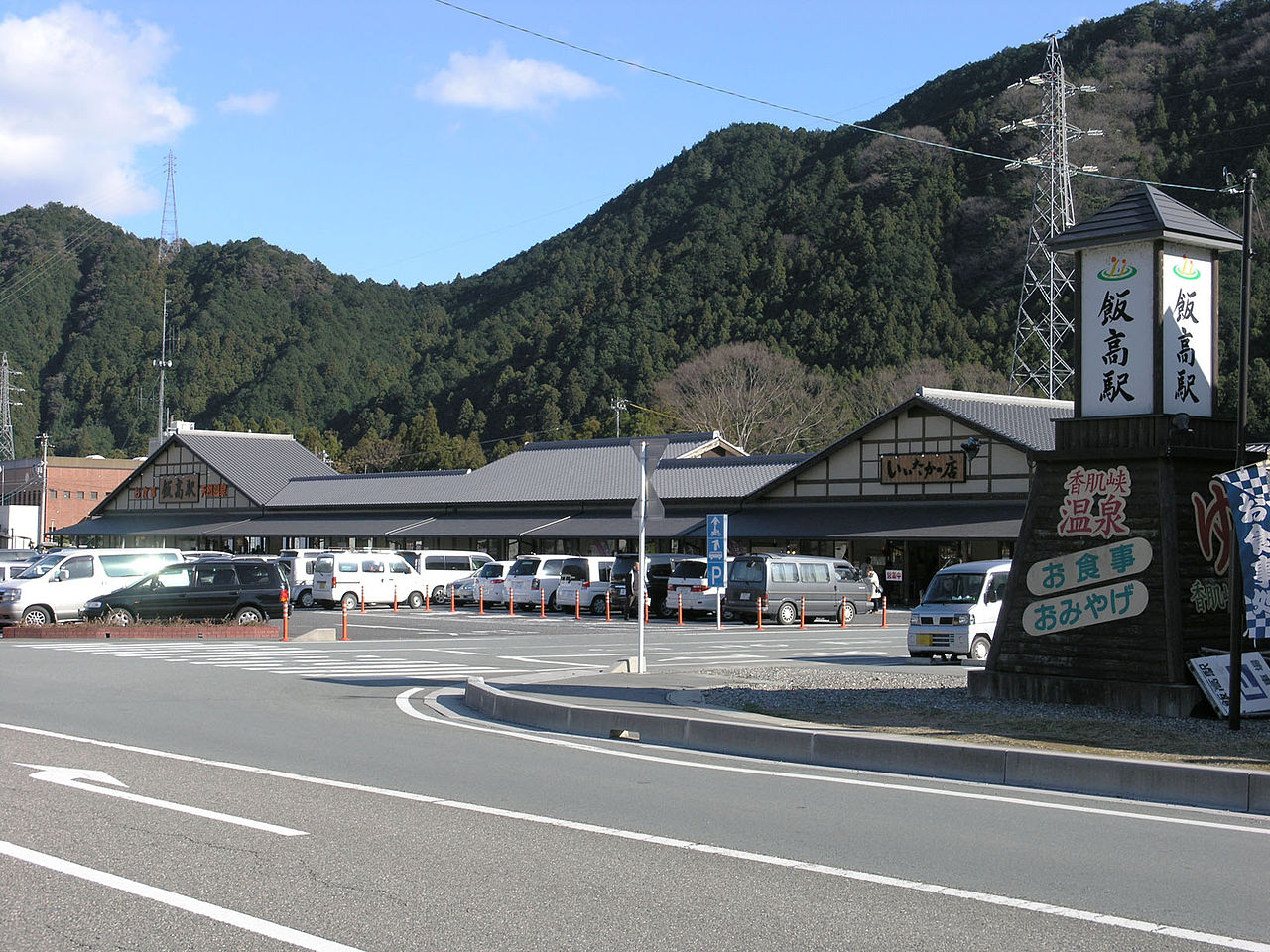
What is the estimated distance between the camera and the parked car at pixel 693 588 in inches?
1462

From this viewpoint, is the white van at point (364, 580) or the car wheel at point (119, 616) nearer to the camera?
the car wheel at point (119, 616)

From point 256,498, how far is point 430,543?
13.3 m

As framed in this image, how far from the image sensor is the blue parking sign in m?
35.9

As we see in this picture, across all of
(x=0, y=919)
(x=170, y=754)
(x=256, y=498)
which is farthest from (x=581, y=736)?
(x=256, y=498)

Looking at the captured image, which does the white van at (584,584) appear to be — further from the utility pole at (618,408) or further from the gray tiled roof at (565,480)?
the utility pole at (618,408)

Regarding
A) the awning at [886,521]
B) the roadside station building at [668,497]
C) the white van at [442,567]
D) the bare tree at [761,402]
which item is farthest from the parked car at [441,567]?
the bare tree at [761,402]

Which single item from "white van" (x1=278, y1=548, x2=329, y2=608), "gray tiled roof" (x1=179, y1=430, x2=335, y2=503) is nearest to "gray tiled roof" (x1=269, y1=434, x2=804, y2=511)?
"gray tiled roof" (x1=179, y1=430, x2=335, y2=503)

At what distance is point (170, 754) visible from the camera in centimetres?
1141

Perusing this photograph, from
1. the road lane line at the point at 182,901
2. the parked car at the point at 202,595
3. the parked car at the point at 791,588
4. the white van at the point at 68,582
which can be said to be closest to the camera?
the road lane line at the point at 182,901

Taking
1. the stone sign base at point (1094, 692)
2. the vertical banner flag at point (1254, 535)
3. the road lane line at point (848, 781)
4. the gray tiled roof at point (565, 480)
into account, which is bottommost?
the road lane line at point (848, 781)

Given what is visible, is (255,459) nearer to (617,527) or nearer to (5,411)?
(617,527)

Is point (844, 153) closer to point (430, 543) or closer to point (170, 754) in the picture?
point (430, 543)

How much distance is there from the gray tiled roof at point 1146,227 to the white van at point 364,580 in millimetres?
28381

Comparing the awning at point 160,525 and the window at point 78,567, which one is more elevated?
the awning at point 160,525
